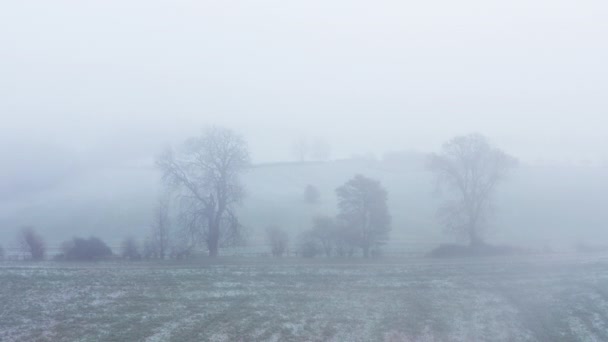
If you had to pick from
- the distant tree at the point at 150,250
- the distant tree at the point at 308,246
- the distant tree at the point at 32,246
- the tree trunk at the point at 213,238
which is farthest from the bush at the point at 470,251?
the distant tree at the point at 32,246

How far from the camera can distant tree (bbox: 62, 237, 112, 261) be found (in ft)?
117

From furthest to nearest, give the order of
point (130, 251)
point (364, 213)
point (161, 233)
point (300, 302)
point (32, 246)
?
point (364, 213) < point (161, 233) < point (32, 246) < point (130, 251) < point (300, 302)

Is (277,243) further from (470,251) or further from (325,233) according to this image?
(470,251)

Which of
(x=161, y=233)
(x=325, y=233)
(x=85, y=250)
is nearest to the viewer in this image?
(x=85, y=250)

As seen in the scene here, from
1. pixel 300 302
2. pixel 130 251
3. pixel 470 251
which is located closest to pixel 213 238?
pixel 130 251

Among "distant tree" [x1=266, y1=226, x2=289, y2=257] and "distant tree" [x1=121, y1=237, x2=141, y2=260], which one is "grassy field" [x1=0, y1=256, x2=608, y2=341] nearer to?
"distant tree" [x1=121, y1=237, x2=141, y2=260]

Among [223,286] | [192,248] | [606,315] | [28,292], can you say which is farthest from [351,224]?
[28,292]

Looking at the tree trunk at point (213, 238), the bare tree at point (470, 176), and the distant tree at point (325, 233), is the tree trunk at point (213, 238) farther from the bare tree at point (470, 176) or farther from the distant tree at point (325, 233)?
the bare tree at point (470, 176)

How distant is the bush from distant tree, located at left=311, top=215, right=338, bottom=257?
600 centimetres

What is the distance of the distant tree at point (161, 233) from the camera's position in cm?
3834

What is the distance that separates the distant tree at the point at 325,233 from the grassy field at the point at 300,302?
4.46 meters

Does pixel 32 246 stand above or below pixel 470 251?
above

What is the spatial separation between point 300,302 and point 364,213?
50.9 feet

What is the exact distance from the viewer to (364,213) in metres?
42.0
